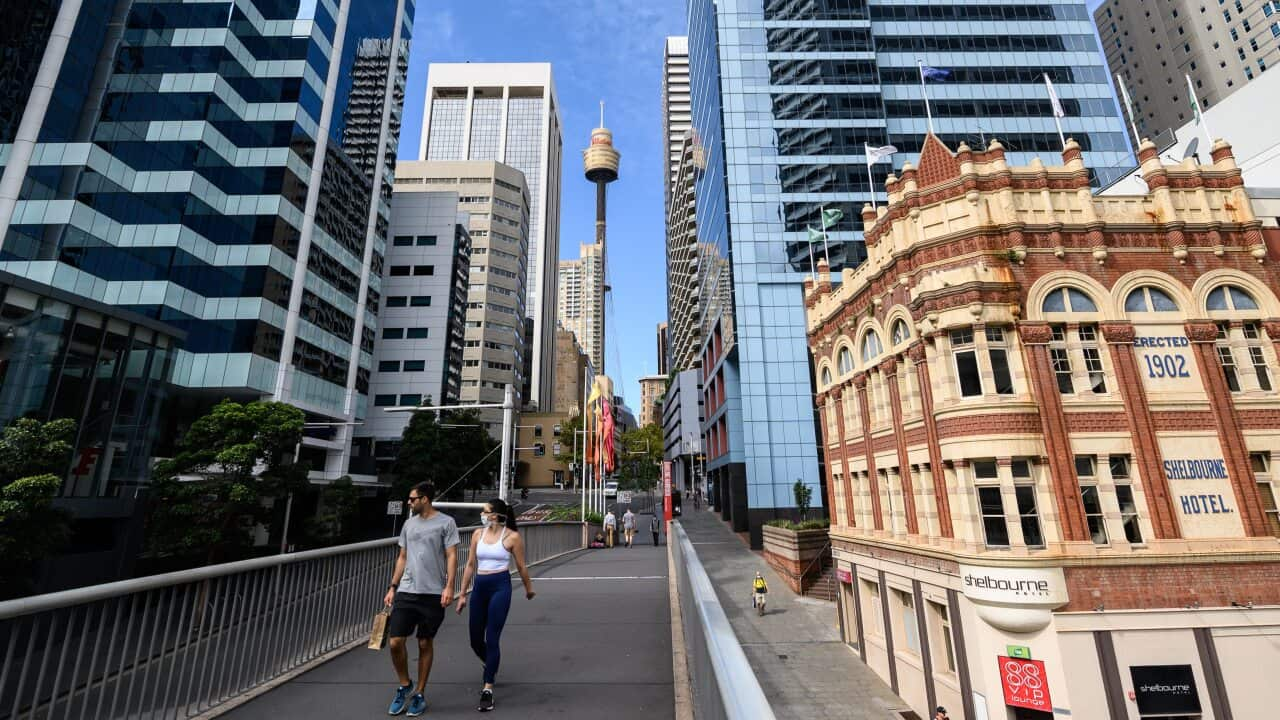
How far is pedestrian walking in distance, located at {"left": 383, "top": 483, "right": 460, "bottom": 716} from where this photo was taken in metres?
5.14

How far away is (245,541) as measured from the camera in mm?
25016

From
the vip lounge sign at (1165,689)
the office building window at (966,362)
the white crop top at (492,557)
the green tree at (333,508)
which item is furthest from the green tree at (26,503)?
the vip lounge sign at (1165,689)

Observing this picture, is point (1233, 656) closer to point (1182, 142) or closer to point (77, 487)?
point (1182, 142)

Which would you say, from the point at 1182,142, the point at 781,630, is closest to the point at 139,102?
the point at 781,630

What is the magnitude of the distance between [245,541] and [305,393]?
20.2 meters

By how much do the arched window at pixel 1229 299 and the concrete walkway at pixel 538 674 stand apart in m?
20.6

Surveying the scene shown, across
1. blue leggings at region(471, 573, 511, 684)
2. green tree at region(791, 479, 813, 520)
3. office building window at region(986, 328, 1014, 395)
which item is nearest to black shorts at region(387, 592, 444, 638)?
blue leggings at region(471, 573, 511, 684)

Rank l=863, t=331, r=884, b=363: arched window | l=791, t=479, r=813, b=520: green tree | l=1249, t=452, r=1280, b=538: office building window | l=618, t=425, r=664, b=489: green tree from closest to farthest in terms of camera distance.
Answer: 1. l=1249, t=452, r=1280, b=538: office building window
2. l=863, t=331, r=884, b=363: arched window
3. l=791, t=479, r=813, b=520: green tree
4. l=618, t=425, r=664, b=489: green tree

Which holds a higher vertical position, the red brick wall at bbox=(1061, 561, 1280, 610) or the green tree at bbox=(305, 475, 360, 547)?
the green tree at bbox=(305, 475, 360, 547)

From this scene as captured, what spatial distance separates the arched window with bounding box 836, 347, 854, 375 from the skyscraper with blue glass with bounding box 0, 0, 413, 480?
31667 mm

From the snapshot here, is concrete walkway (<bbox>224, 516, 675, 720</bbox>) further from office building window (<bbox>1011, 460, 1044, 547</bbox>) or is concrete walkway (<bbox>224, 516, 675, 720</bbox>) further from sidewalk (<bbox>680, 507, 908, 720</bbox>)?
sidewalk (<bbox>680, 507, 908, 720</bbox>)

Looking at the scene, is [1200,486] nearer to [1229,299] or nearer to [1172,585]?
[1172,585]

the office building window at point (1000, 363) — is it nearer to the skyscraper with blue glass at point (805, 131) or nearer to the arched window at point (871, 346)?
the arched window at point (871, 346)

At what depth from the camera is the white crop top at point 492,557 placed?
227 inches
